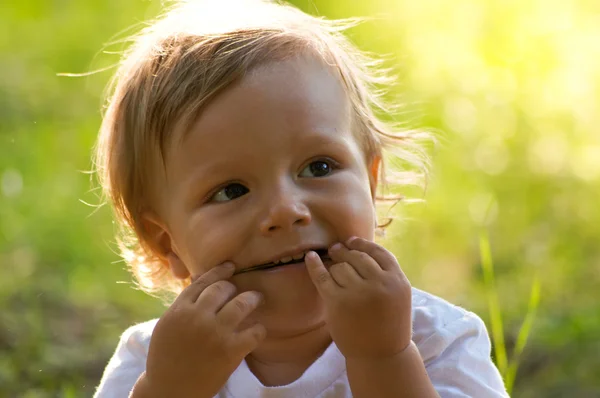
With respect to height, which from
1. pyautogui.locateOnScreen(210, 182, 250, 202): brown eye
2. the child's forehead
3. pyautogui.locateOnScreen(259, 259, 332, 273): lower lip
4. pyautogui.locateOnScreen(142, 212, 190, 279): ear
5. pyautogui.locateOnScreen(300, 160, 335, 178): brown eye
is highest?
the child's forehead

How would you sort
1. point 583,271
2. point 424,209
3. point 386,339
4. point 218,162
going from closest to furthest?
1. point 386,339
2. point 218,162
3. point 583,271
4. point 424,209

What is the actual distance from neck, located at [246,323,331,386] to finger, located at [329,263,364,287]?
26 cm

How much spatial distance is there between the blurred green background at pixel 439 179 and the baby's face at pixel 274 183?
116 centimetres

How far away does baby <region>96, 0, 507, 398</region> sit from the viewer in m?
1.72

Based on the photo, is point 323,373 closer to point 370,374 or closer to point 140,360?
point 370,374

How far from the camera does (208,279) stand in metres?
1.83

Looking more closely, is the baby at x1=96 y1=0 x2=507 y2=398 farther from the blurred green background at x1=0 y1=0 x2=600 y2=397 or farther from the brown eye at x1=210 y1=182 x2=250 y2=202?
the blurred green background at x1=0 y1=0 x2=600 y2=397

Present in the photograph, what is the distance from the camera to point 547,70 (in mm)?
5211

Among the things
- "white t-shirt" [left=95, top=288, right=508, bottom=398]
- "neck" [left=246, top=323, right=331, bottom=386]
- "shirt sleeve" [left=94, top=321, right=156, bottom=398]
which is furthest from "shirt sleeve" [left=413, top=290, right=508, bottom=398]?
"shirt sleeve" [left=94, top=321, right=156, bottom=398]

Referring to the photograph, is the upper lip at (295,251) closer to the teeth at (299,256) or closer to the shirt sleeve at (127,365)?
the teeth at (299,256)

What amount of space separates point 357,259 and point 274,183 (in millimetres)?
217

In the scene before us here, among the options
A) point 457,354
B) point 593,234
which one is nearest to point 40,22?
point 593,234

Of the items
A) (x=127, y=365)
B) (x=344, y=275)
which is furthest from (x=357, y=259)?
(x=127, y=365)

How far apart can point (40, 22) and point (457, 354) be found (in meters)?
4.97
